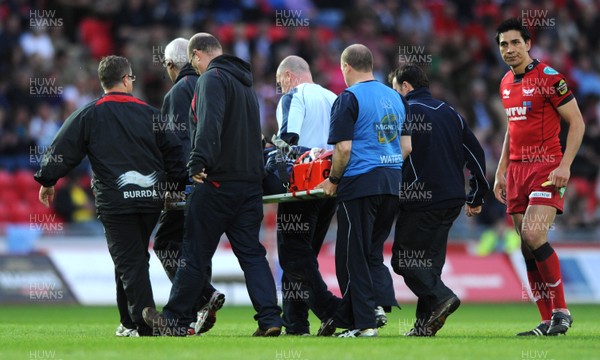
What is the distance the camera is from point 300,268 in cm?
1092

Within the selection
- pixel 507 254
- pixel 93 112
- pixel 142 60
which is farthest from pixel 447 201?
pixel 142 60

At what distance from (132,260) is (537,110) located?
13.0 ft

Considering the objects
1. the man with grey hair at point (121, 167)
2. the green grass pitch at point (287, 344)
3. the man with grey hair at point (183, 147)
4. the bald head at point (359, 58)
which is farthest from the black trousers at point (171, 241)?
the bald head at point (359, 58)

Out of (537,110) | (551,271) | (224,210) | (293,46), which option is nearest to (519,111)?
(537,110)

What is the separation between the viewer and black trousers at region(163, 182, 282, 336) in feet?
33.8

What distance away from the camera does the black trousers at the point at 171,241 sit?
11.3 metres

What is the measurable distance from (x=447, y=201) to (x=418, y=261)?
67 cm

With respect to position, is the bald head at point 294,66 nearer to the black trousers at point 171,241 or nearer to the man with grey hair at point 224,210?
the man with grey hair at point 224,210

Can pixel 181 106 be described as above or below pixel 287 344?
above

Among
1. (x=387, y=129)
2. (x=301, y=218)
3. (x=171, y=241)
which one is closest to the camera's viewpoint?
(x=387, y=129)

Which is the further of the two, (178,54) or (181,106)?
(178,54)

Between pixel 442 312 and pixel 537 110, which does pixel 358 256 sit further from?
pixel 537 110

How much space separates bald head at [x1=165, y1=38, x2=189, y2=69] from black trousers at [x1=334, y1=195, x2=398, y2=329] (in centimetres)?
247

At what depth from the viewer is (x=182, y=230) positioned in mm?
11492
